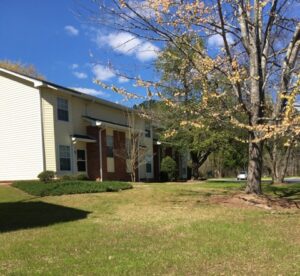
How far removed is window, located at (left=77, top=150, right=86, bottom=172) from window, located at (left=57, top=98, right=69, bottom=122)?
7.99 feet

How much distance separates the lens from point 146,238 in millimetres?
9461

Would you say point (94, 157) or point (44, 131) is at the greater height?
point (44, 131)

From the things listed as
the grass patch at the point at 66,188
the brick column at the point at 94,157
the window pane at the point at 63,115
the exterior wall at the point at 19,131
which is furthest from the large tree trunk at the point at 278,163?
the exterior wall at the point at 19,131

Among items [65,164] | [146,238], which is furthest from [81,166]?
[146,238]

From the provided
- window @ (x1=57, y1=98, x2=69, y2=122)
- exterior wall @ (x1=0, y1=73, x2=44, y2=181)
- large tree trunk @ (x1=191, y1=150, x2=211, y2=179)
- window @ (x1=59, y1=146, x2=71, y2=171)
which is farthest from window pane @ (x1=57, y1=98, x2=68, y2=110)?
large tree trunk @ (x1=191, y1=150, x2=211, y2=179)

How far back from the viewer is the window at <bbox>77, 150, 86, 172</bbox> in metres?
27.4

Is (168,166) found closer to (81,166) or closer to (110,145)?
(110,145)

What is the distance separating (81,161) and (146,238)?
61.1 ft

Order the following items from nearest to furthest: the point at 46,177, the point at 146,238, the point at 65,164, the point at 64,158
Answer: the point at 146,238 < the point at 46,177 < the point at 64,158 < the point at 65,164

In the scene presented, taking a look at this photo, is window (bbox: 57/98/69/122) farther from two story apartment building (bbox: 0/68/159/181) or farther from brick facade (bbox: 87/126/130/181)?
brick facade (bbox: 87/126/130/181)

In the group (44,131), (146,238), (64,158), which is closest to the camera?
(146,238)

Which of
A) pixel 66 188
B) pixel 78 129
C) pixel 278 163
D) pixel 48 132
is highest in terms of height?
pixel 78 129

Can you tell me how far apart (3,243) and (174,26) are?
→ 854 centimetres

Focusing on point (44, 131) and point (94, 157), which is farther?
point (94, 157)
